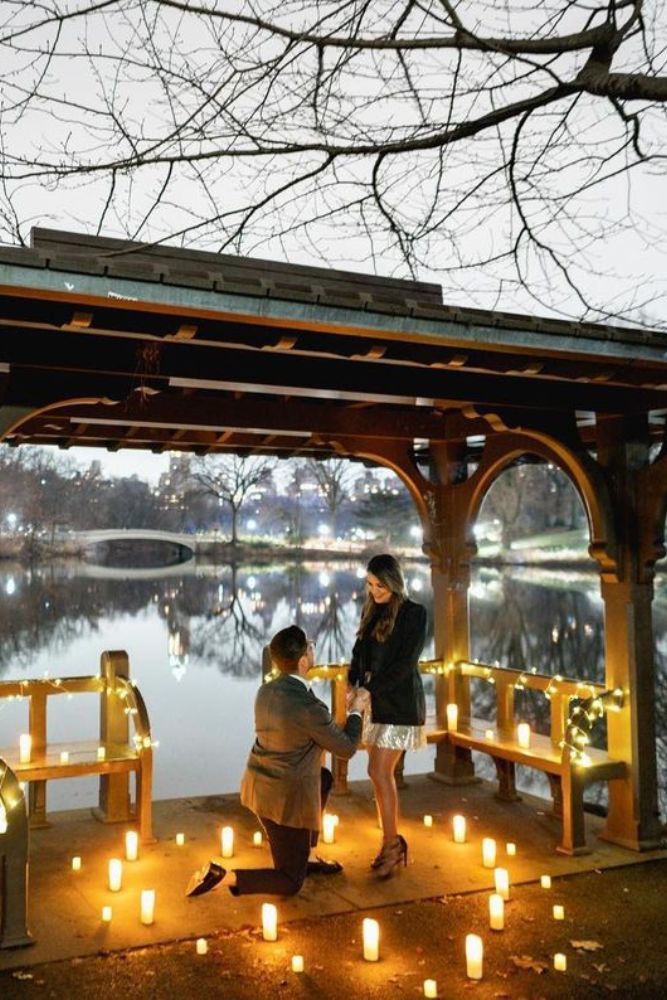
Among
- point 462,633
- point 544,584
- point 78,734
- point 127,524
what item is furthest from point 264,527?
point 462,633

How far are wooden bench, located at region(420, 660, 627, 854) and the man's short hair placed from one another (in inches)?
84.1

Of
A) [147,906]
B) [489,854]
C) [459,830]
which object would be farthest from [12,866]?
[459,830]

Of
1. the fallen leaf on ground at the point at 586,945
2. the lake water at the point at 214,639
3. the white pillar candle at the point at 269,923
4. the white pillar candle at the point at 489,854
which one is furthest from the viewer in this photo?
the lake water at the point at 214,639

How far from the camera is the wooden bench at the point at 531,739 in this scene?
5.87 meters

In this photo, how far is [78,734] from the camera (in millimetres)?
14289

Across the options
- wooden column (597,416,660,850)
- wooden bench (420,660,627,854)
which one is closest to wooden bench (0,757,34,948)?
wooden bench (420,660,627,854)

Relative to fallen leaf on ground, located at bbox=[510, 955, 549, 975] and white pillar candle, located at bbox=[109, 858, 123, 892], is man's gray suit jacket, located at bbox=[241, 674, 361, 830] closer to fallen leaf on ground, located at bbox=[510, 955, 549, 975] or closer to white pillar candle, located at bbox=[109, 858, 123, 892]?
white pillar candle, located at bbox=[109, 858, 123, 892]

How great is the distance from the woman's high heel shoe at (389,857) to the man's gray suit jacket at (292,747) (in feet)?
2.56

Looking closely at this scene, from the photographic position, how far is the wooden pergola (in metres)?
3.96

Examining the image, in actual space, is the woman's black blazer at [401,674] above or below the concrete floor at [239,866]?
above

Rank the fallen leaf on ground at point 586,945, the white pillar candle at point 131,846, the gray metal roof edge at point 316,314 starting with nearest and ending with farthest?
the gray metal roof edge at point 316,314
the fallen leaf on ground at point 586,945
the white pillar candle at point 131,846

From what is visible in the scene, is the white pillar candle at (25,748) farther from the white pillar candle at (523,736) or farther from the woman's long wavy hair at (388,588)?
the white pillar candle at (523,736)

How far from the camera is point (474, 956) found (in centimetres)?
398

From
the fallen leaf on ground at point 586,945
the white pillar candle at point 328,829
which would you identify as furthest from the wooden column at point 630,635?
the white pillar candle at point 328,829
